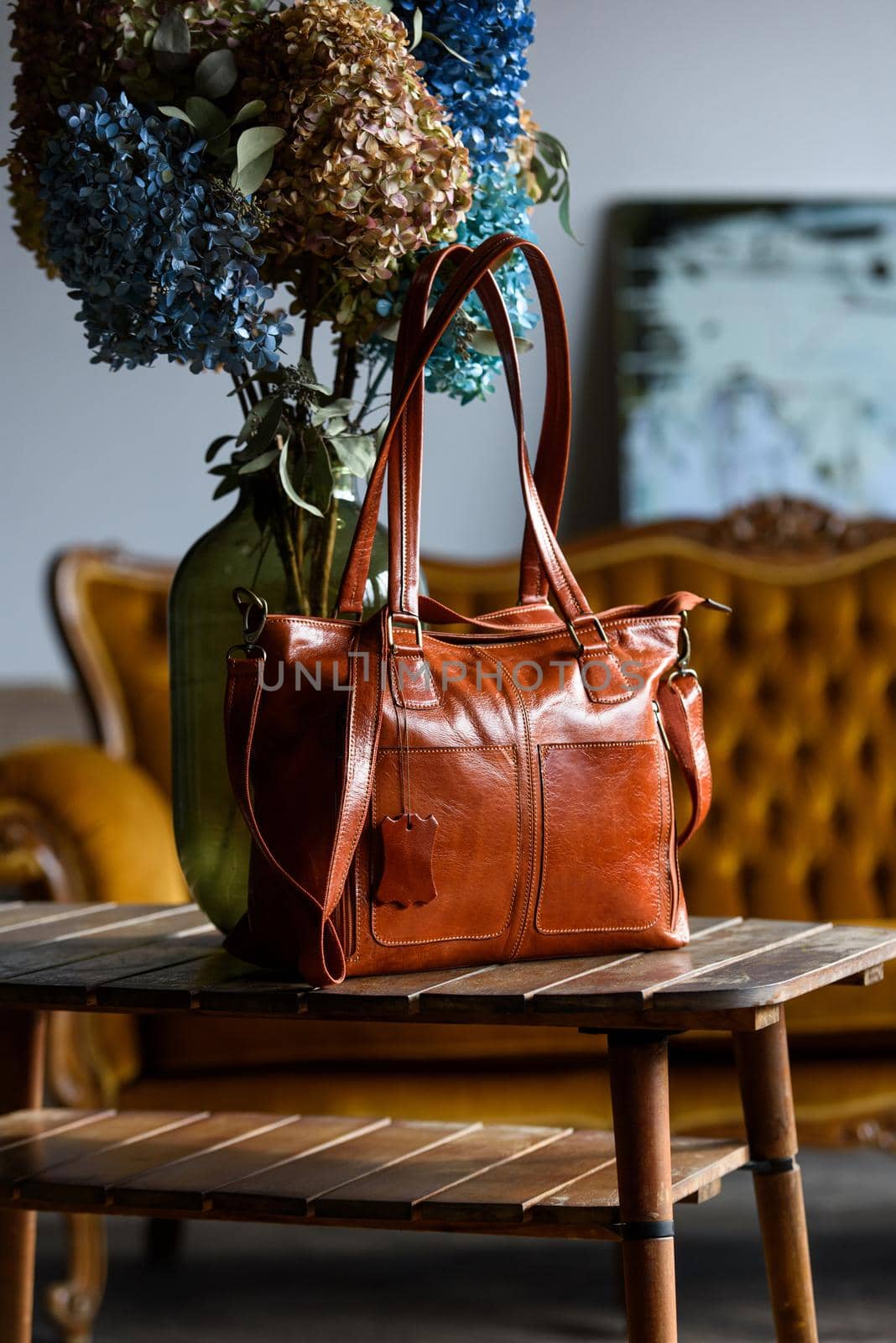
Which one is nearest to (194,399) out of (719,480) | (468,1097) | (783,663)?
(719,480)

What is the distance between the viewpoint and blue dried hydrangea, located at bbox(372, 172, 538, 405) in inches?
49.1

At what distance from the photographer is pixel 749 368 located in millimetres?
3264

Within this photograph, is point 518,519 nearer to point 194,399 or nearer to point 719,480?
point 719,480

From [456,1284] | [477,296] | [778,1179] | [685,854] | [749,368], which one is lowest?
[456,1284]

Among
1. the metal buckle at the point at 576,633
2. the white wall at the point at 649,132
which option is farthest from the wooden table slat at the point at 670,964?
the white wall at the point at 649,132

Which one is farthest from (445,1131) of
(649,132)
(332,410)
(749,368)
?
(649,132)

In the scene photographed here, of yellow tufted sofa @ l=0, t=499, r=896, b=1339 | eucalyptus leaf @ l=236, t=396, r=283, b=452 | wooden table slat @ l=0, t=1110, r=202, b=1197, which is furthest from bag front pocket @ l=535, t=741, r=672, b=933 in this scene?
yellow tufted sofa @ l=0, t=499, r=896, b=1339

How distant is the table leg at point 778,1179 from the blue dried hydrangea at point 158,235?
26.4 inches

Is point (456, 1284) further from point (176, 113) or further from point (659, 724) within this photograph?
point (176, 113)

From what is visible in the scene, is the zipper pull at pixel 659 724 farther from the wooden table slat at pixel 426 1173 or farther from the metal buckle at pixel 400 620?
the wooden table slat at pixel 426 1173

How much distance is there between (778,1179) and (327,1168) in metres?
0.36

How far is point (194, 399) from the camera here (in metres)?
3.50

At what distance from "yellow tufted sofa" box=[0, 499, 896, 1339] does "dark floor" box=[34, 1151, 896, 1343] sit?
20cm

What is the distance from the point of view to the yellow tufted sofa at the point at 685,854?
197 centimetres
